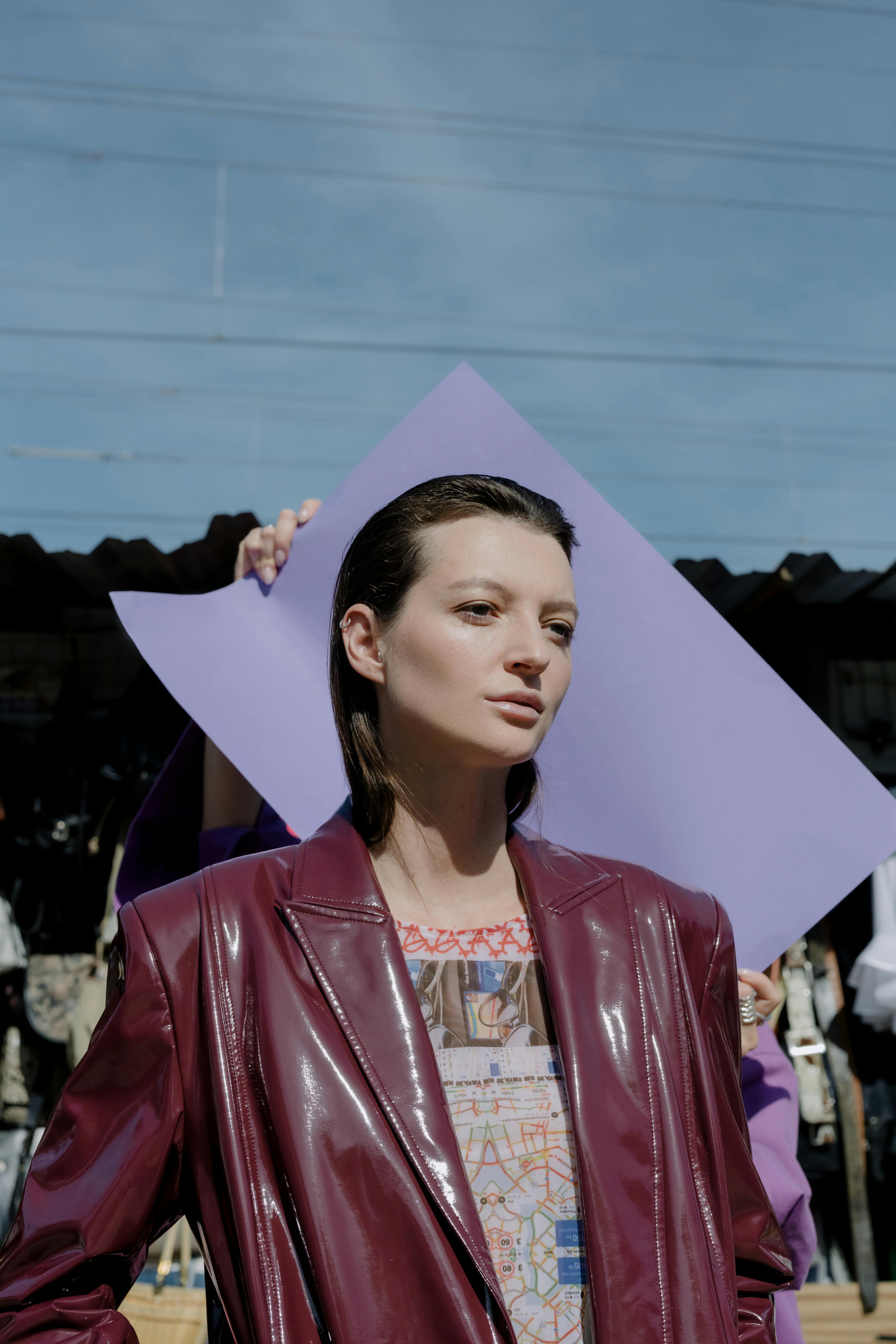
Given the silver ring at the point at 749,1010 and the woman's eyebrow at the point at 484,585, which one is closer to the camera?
the woman's eyebrow at the point at 484,585

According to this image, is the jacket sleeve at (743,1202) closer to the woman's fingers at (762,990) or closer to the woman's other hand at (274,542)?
the woman's fingers at (762,990)

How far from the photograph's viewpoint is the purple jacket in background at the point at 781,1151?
173 centimetres

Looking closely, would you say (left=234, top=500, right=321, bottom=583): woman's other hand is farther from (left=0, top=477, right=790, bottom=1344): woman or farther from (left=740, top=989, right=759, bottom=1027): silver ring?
(left=740, top=989, right=759, bottom=1027): silver ring

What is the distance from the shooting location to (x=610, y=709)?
1660 millimetres

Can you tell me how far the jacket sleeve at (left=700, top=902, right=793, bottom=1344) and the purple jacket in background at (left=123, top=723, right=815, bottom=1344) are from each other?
1.80 feet

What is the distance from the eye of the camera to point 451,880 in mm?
1299

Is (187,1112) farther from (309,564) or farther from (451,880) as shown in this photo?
(309,564)

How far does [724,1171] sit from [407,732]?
0.60m

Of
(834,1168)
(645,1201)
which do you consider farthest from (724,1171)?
(834,1168)

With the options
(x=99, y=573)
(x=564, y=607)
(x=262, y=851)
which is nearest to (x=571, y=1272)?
(x=564, y=607)

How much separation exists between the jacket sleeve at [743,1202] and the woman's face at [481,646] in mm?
379

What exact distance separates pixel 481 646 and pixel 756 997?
2.53ft

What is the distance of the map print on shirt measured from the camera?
1.08m

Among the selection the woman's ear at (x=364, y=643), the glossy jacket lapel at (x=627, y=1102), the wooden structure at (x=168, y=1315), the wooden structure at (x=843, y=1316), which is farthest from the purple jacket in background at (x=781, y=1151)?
the wooden structure at (x=843, y=1316)
